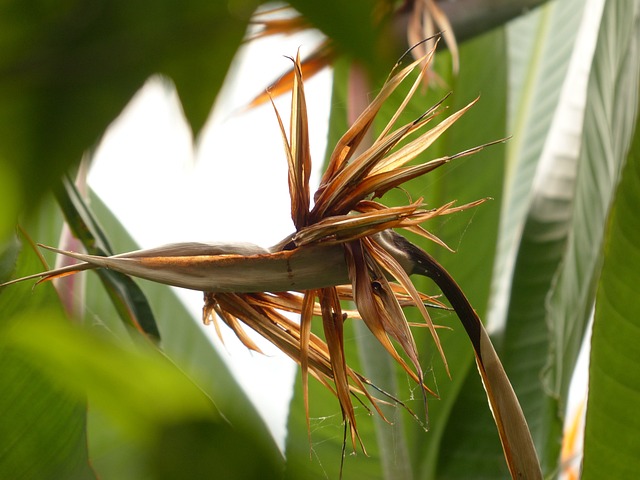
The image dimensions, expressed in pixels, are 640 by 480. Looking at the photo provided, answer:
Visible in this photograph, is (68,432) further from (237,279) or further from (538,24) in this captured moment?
(538,24)

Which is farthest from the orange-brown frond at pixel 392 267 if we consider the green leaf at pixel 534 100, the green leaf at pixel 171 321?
the green leaf at pixel 534 100

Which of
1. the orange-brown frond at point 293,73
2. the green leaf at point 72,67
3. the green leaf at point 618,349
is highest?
the orange-brown frond at point 293,73

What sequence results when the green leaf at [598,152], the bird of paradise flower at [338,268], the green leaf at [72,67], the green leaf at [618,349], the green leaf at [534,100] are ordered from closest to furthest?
the green leaf at [72,67], the bird of paradise flower at [338,268], the green leaf at [618,349], the green leaf at [598,152], the green leaf at [534,100]

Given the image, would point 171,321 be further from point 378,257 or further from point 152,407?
point 152,407

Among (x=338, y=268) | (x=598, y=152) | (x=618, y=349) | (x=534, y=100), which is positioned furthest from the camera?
(x=534, y=100)

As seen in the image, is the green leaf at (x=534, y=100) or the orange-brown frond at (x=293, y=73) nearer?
the orange-brown frond at (x=293, y=73)

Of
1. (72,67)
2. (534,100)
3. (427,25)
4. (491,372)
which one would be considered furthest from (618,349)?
(534,100)

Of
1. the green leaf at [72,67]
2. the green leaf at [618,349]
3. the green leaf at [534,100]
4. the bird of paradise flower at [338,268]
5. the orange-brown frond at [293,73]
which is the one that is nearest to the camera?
the green leaf at [72,67]

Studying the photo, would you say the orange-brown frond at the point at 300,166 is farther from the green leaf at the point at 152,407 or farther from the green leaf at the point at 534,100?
the green leaf at the point at 534,100
